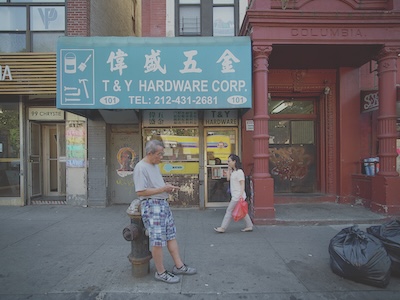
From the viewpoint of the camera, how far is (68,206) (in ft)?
26.0

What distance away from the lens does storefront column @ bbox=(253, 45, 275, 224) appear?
6125 millimetres

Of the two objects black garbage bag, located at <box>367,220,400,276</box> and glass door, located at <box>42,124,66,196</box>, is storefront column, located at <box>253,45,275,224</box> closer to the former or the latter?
black garbage bag, located at <box>367,220,400,276</box>

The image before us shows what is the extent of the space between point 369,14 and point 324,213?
486 centimetres

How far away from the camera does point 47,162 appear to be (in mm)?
8914

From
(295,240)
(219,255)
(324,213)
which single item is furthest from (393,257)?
(324,213)

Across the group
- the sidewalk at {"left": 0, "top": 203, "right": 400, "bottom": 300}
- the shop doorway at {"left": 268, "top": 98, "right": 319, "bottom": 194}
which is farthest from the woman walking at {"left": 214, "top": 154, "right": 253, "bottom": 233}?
the shop doorway at {"left": 268, "top": 98, "right": 319, "bottom": 194}

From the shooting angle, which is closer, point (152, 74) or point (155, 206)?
point (155, 206)

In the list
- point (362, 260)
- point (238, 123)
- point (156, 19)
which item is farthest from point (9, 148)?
point (362, 260)

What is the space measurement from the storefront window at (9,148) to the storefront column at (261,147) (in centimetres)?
722

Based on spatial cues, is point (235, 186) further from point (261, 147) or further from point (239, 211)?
point (261, 147)

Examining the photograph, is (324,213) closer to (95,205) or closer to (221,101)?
(221,101)

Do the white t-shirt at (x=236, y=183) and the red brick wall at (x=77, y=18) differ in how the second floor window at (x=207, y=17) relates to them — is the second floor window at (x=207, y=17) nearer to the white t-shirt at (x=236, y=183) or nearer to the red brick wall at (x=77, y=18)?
the red brick wall at (x=77, y=18)

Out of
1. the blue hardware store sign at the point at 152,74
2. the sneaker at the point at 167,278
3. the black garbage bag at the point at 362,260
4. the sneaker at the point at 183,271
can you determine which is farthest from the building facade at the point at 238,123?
the sneaker at the point at 167,278

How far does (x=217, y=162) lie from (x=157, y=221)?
464 centimetres
